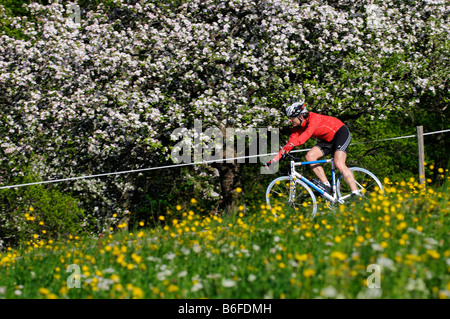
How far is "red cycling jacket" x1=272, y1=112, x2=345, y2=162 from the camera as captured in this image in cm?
806

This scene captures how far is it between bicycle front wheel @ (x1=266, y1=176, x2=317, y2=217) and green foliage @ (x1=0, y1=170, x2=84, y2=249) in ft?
30.1

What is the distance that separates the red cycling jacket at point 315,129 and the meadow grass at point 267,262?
6.08 feet

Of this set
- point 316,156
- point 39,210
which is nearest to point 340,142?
point 316,156

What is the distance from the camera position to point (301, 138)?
8031 millimetres

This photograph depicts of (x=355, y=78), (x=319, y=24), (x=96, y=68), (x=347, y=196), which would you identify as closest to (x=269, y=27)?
(x=319, y=24)

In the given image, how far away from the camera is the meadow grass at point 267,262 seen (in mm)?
4086

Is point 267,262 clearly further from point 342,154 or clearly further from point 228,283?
point 342,154

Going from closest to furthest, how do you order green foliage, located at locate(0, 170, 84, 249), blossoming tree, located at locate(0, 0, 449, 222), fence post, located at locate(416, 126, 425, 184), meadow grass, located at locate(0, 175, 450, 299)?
meadow grass, located at locate(0, 175, 450, 299) < fence post, located at locate(416, 126, 425, 184) < blossoming tree, located at locate(0, 0, 449, 222) < green foliage, located at locate(0, 170, 84, 249)

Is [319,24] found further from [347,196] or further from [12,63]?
[12,63]

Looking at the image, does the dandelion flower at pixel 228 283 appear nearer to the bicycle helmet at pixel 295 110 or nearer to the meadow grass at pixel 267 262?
the meadow grass at pixel 267 262

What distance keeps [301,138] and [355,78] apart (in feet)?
17.5

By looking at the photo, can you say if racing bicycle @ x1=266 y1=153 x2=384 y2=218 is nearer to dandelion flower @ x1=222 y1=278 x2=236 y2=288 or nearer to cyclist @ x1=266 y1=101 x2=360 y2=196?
cyclist @ x1=266 y1=101 x2=360 y2=196

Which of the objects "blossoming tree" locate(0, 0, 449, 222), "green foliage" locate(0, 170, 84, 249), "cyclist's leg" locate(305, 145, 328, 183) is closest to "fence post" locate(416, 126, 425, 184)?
"cyclist's leg" locate(305, 145, 328, 183)

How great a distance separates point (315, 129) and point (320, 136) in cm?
22
